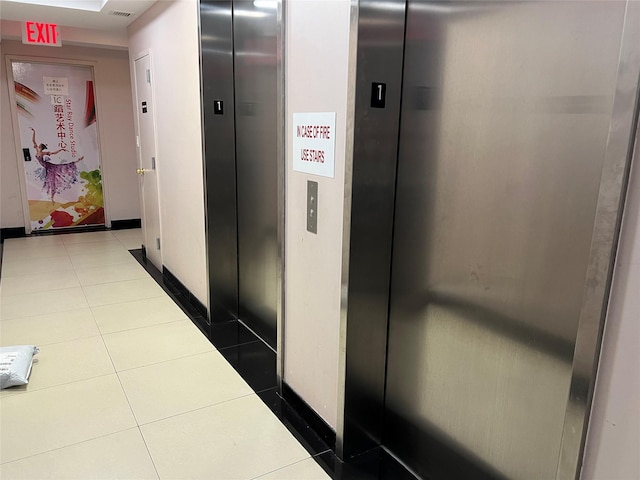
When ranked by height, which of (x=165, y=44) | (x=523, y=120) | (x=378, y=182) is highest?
(x=165, y=44)

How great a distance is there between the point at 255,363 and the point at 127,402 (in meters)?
0.80

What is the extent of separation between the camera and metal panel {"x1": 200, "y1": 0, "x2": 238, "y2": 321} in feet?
10.2

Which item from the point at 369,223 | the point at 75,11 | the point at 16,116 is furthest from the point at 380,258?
the point at 16,116

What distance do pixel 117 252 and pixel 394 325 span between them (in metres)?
4.66

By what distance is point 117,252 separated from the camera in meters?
5.71

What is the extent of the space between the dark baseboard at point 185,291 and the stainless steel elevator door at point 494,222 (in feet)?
6.89

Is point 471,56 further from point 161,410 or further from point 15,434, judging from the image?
point 15,434

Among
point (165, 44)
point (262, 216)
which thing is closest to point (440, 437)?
point (262, 216)

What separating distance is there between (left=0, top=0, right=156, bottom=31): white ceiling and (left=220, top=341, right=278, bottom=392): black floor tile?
3.04 m

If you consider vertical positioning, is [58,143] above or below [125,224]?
above

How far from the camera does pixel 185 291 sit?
4133mm

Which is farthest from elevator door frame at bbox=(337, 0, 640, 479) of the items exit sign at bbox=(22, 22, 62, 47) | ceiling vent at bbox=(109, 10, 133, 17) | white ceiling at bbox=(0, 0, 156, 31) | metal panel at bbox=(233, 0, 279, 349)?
exit sign at bbox=(22, 22, 62, 47)

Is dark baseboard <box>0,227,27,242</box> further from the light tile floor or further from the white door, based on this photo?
the light tile floor

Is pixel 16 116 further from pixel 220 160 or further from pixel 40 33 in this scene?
pixel 220 160
